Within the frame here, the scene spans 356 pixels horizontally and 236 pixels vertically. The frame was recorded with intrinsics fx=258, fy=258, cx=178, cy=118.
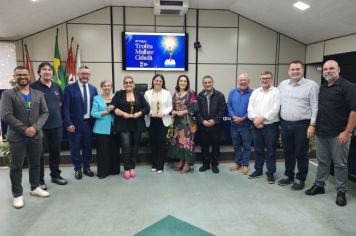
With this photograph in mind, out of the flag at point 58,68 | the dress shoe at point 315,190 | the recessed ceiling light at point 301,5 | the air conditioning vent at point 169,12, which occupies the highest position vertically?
the air conditioning vent at point 169,12

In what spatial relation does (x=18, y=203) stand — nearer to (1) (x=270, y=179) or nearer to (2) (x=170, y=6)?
(1) (x=270, y=179)

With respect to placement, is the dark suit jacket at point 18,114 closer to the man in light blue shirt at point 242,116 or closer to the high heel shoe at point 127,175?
the high heel shoe at point 127,175

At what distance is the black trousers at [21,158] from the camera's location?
9.14ft

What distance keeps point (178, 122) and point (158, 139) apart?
407mm

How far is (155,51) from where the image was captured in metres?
6.00

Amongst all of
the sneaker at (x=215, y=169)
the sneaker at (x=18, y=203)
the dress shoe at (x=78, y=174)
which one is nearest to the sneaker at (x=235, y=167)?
the sneaker at (x=215, y=169)

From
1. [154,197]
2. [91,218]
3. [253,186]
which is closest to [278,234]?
[253,186]

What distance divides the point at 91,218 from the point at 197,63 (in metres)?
4.45

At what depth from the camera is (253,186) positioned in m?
3.47

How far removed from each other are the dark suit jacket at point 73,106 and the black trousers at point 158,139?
103cm

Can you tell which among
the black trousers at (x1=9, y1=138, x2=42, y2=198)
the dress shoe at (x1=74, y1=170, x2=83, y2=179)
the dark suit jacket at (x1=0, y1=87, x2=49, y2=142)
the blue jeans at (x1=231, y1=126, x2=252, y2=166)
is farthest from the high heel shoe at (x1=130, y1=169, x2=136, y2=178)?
the blue jeans at (x1=231, y1=126, x2=252, y2=166)

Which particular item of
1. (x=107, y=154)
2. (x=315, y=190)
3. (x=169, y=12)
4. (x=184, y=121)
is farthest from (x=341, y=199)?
(x=169, y=12)

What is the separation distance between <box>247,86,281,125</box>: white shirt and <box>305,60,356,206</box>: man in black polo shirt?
1.76 feet

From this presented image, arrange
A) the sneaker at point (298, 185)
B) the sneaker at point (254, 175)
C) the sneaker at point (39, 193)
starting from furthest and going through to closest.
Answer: the sneaker at point (254, 175), the sneaker at point (298, 185), the sneaker at point (39, 193)
